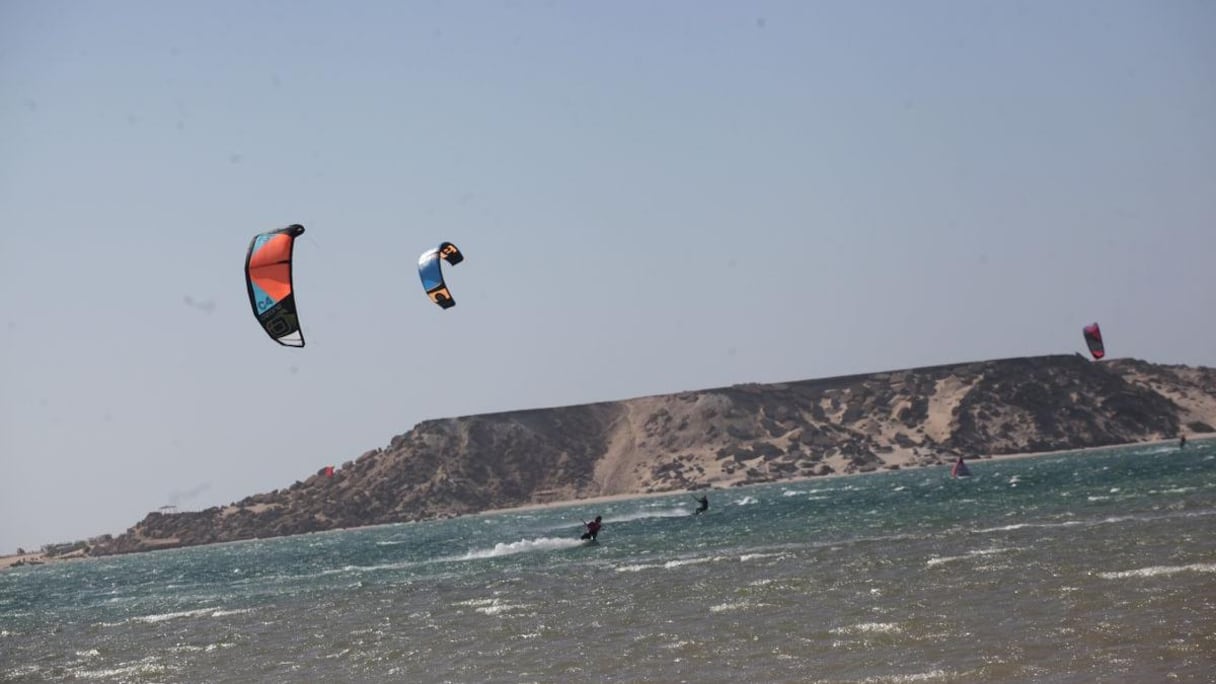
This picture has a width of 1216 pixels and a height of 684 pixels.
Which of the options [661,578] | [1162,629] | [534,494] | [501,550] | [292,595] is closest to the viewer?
[1162,629]

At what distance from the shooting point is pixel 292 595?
41438 millimetres

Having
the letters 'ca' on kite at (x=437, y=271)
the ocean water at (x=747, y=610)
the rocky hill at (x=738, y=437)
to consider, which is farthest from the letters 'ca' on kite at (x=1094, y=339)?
the rocky hill at (x=738, y=437)

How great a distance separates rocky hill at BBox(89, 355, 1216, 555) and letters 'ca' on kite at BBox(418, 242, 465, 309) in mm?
79047

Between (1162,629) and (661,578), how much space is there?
15.7 metres

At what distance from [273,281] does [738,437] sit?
100139 mm

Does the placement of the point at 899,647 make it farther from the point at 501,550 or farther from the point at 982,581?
the point at 501,550

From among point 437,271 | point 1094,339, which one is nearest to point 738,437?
point 1094,339

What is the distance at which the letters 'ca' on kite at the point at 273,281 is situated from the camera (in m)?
23.0

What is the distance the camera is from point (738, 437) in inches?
4798

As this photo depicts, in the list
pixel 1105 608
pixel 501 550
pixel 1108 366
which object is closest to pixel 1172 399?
pixel 1108 366

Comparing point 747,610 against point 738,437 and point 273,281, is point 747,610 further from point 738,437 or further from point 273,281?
point 738,437

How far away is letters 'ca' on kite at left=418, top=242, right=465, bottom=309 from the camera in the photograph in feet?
110

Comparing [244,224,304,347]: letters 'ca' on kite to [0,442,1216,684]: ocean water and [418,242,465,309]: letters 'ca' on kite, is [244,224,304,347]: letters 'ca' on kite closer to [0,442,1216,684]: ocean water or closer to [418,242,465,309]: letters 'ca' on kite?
[0,442,1216,684]: ocean water

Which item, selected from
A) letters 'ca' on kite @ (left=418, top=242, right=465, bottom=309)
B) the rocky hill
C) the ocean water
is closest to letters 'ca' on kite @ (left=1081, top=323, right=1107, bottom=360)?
the ocean water
